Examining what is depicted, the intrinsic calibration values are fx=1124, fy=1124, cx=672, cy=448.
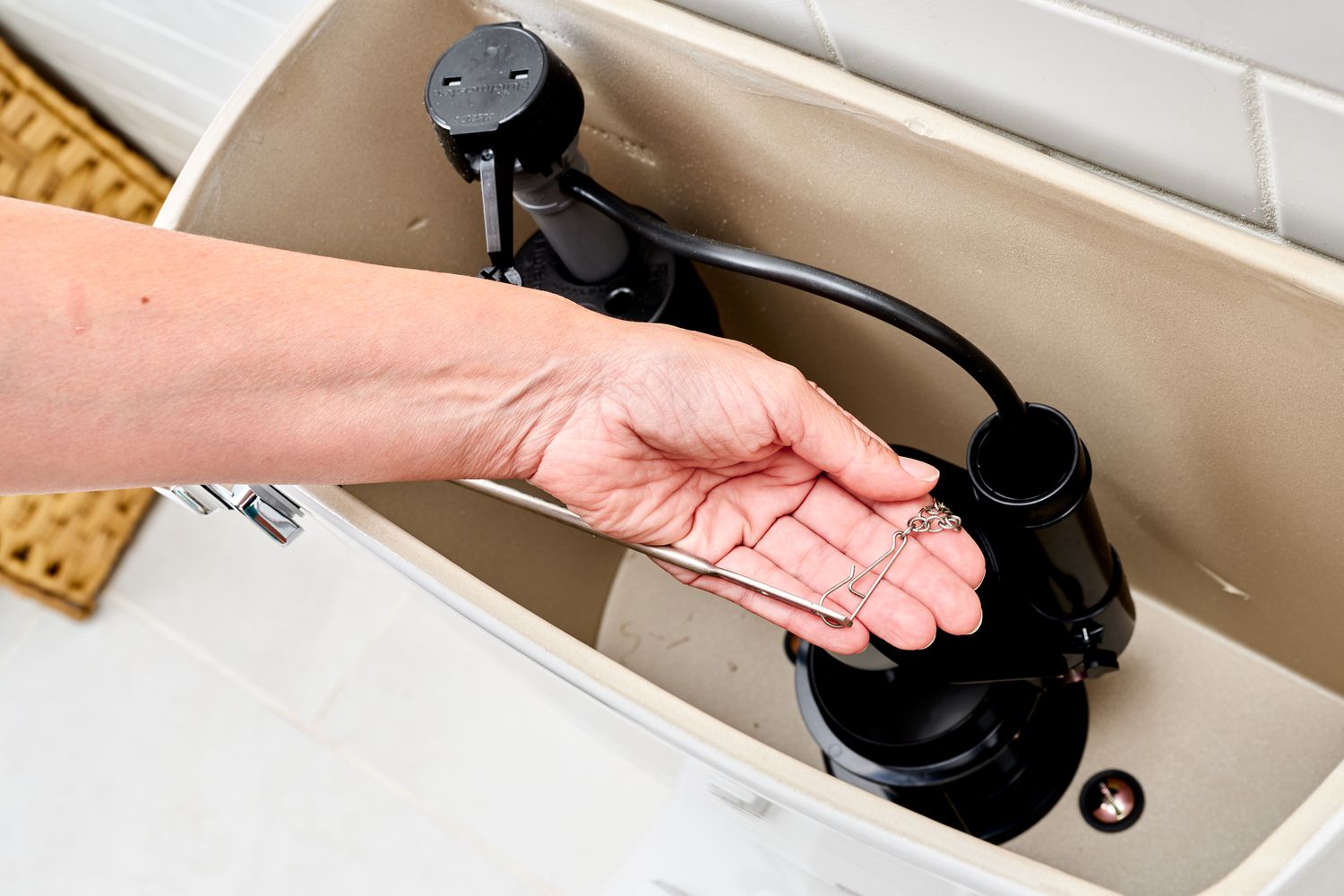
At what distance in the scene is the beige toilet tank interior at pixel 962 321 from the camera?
1.69 ft

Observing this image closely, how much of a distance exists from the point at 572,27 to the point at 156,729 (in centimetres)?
85

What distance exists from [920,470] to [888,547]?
0.16 ft

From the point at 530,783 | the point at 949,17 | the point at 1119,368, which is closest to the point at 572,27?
the point at 949,17

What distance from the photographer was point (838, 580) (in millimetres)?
572

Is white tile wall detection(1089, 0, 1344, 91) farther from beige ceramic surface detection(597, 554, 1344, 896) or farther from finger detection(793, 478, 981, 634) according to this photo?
beige ceramic surface detection(597, 554, 1344, 896)

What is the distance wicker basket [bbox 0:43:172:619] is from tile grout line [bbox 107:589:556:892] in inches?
2.3

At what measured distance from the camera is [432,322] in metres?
0.53

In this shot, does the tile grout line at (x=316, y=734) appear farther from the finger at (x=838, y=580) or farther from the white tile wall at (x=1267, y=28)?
the white tile wall at (x=1267, y=28)

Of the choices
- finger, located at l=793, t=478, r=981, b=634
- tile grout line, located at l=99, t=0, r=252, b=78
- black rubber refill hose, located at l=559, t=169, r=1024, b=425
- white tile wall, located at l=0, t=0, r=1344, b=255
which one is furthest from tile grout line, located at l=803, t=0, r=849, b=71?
tile grout line, located at l=99, t=0, r=252, b=78

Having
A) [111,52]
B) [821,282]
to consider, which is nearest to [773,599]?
[821,282]

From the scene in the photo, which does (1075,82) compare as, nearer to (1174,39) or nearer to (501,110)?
(1174,39)

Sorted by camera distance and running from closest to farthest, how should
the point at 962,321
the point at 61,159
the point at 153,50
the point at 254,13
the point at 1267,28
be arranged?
the point at 1267,28 < the point at 962,321 < the point at 254,13 < the point at 153,50 < the point at 61,159

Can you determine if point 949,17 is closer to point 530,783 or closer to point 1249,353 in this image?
point 1249,353

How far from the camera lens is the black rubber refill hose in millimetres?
495
